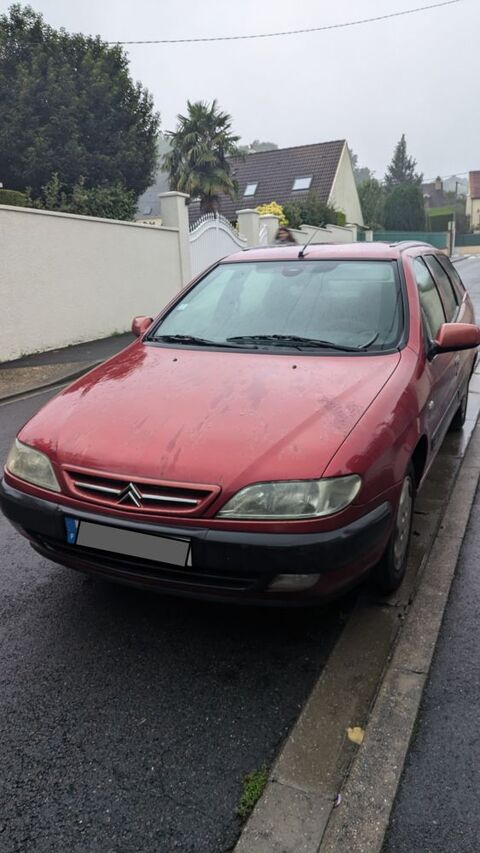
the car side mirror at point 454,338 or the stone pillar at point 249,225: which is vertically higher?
the stone pillar at point 249,225

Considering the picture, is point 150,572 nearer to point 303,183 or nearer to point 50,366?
point 50,366

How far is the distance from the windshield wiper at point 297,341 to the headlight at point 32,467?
4.19ft

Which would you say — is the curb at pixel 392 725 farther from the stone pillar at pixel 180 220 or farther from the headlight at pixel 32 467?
the stone pillar at pixel 180 220

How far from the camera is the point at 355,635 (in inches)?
107

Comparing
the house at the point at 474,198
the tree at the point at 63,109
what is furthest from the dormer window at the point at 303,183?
the house at the point at 474,198

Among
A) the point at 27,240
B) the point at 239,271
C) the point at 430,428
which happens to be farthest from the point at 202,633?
the point at 27,240

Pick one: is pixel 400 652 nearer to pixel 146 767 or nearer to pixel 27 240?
pixel 146 767

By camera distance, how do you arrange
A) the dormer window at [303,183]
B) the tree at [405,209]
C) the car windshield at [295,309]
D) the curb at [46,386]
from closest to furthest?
1. the car windshield at [295,309]
2. the curb at [46,386]
3. the dormer window at [303,183]
4. the tree at [405,209]

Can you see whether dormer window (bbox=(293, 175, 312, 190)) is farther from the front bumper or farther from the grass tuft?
the grass tuft

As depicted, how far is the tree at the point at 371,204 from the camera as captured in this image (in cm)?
4701

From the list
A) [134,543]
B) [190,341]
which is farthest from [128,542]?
[190,341]

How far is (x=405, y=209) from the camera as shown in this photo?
45688 mm

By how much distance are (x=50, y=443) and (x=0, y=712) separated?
3.38 ft

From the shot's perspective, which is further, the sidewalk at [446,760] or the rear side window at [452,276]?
the rear side window at [452,276]
